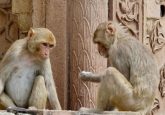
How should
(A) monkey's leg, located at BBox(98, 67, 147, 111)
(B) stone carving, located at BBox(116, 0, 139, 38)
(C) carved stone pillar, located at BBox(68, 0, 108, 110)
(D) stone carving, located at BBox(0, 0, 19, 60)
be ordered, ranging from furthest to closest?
(D) stone carving, located at BBox(0, 0, 19, 60)
(B) stone carving, located at BBox(116, 0, 139, 38)
(C) carved stone pillar, located at BBox(68, 0, 108, 110)
(A) monkey's leg, located at BBox(98, 67, 147, 111)

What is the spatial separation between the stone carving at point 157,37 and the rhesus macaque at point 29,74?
139 inches

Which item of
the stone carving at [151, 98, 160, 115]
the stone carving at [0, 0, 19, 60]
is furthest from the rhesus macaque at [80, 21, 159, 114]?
the stone carving at [0, 0, 19, 60]

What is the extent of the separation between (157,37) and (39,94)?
4042mm

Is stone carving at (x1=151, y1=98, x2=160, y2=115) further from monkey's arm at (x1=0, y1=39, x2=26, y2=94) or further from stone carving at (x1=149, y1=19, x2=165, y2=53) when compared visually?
monkey's arm at (x1=0, y1=39, x2=26, y2=94)

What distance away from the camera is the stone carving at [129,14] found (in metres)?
16.6

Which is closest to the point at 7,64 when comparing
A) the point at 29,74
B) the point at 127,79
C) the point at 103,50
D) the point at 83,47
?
the point at 29,74

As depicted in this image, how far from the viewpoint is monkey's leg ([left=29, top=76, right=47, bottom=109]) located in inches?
551

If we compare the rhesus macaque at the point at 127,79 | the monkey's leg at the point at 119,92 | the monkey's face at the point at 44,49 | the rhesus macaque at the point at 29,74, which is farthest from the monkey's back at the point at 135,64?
the rhesus macaque at the point at 29,74

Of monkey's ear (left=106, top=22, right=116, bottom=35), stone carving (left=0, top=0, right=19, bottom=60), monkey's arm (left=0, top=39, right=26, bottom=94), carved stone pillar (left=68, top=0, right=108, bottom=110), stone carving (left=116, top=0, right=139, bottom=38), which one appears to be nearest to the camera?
monkey's ear (left=106, top=22, right=116, bottom=35)

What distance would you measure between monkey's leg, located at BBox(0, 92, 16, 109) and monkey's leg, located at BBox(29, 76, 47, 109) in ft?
1.07

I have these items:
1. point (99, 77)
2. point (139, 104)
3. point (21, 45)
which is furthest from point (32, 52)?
point (139, 104)

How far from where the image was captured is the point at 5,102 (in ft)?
45.9

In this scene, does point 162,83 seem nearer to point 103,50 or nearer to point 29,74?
point 29,74

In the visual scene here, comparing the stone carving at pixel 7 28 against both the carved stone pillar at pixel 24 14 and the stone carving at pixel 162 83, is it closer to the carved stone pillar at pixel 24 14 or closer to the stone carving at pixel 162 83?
the carved stone pillar at pixel 24 14
